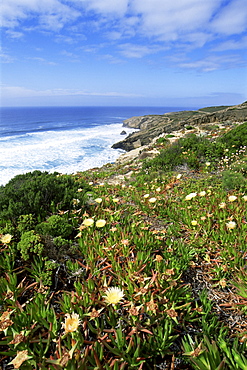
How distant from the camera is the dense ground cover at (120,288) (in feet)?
4.70

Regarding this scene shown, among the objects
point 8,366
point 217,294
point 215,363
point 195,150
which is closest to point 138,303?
point 215,363

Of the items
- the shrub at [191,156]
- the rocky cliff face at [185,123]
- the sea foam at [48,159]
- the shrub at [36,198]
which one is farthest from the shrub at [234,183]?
the rocky cliff face at [185,123]

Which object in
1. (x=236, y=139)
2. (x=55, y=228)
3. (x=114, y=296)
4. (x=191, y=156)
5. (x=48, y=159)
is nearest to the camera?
(x=114, y=296)

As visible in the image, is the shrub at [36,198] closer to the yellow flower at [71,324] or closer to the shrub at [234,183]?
the yellow flower at [71,324]

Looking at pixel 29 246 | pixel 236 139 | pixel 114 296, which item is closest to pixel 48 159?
pixel 236 139

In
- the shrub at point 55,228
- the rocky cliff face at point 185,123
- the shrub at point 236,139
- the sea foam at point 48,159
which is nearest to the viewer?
the shrub at point 55,228

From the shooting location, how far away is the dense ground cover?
1.43m

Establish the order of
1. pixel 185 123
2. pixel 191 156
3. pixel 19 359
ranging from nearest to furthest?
pixel 19 359
pixel 191 156
pixel 185 123

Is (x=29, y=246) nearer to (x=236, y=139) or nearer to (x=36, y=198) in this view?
(x=36, y=198)

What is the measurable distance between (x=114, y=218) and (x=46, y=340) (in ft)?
6.25

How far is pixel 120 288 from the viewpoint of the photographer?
1932 millimetres

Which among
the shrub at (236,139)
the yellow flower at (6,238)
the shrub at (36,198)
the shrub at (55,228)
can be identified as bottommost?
the shrub at (55,228)

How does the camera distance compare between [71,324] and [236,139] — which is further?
[236,139]

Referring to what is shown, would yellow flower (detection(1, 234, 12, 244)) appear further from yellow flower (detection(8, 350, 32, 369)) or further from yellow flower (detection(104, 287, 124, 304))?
yellow flower (detection(104, 287, 124, 304))
